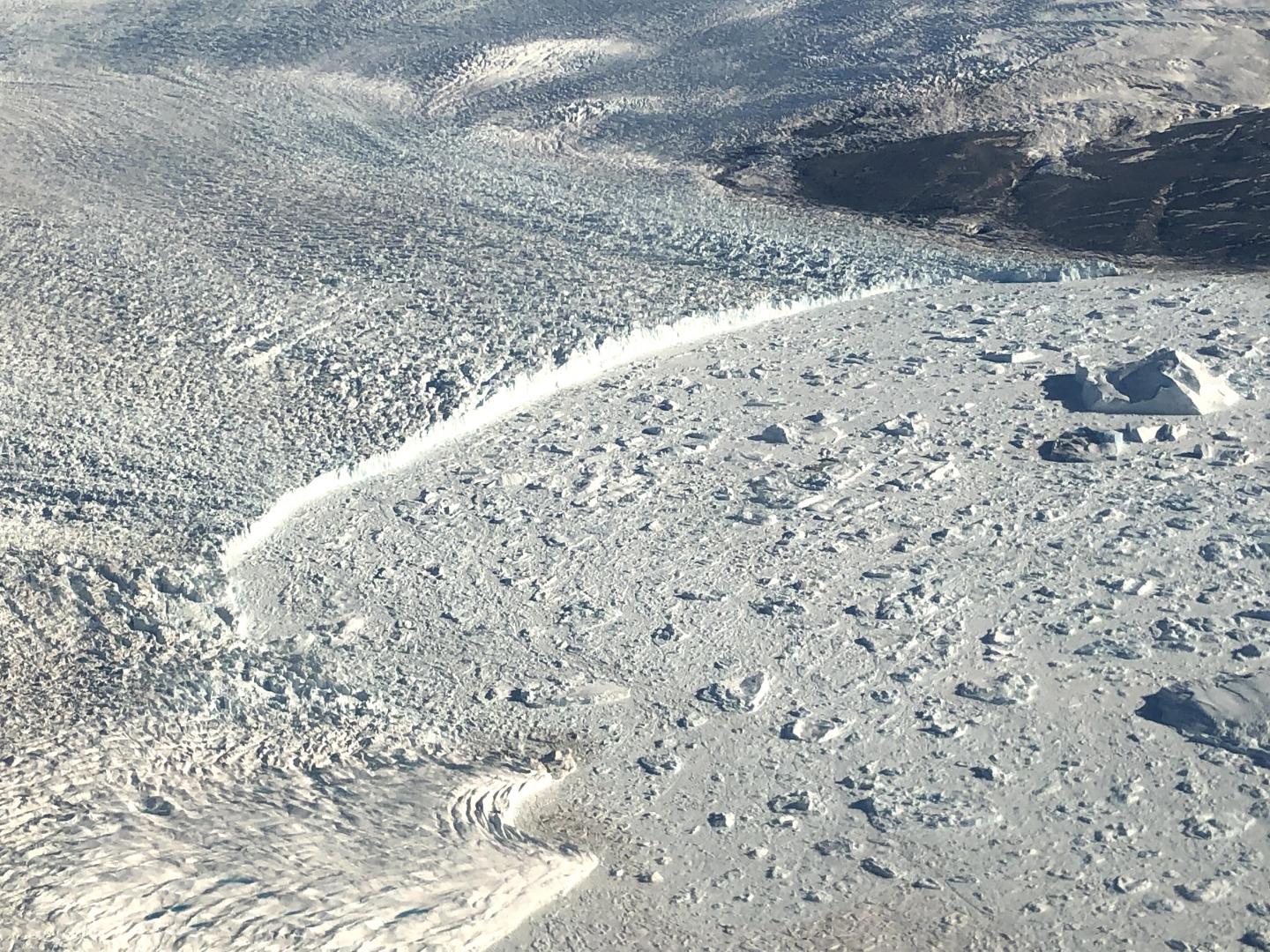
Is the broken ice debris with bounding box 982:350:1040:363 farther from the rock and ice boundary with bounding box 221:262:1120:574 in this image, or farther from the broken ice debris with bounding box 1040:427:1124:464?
the rock and ice boundary with bounding box 221:262:1120:574

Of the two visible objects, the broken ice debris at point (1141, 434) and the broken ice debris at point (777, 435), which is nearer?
the broken ice debris at point (1141, 434)

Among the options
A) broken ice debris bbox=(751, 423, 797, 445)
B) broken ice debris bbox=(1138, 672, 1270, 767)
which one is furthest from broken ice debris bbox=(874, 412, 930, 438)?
broken ice debris bbox=(1138, 672, 1270, 767)

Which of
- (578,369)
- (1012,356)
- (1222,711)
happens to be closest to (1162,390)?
(1012,356)

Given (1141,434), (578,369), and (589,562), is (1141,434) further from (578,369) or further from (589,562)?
(578,369)

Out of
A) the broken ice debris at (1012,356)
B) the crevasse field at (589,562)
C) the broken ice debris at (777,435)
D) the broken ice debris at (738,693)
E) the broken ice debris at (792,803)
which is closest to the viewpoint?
the crevasse field at (589,562)

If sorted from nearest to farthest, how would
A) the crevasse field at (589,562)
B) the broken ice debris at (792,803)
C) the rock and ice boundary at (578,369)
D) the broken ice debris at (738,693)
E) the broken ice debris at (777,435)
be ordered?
the crevasse field at (589,562) → the broken ice debris at (792,803) → the broken ice debris at (738,693) → the rock and ice boundary at (578,369) → the broken ice debris at (777,435)

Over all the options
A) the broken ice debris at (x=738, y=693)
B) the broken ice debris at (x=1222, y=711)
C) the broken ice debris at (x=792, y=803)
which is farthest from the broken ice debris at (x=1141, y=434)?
the broken ice debris at (x=792, y=803)

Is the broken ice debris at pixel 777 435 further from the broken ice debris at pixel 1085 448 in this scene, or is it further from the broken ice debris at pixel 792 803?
the broken ice debris at pixel 792 803
